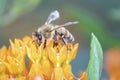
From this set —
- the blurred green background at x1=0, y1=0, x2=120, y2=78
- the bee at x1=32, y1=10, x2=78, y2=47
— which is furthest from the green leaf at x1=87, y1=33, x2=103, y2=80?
the blurred green background at x1=0, y1=0, x2=120, y2=78

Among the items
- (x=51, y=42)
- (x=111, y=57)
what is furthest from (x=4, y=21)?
(x=51, y=42)

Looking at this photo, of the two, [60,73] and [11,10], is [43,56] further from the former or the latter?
[11,10]

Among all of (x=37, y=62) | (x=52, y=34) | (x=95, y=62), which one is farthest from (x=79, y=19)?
(x=95, y=62)

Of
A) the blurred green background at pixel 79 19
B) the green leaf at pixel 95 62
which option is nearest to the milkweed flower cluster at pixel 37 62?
the green leaf at pixel 95 62

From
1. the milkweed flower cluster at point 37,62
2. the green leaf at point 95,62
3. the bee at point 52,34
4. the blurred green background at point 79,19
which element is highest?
the blurred green background at point 79,19

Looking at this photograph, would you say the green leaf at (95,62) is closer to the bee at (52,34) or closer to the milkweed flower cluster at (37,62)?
the milkweed flower cluster at (37,62)

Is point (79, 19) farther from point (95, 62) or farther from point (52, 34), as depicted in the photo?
point (95, 62)
